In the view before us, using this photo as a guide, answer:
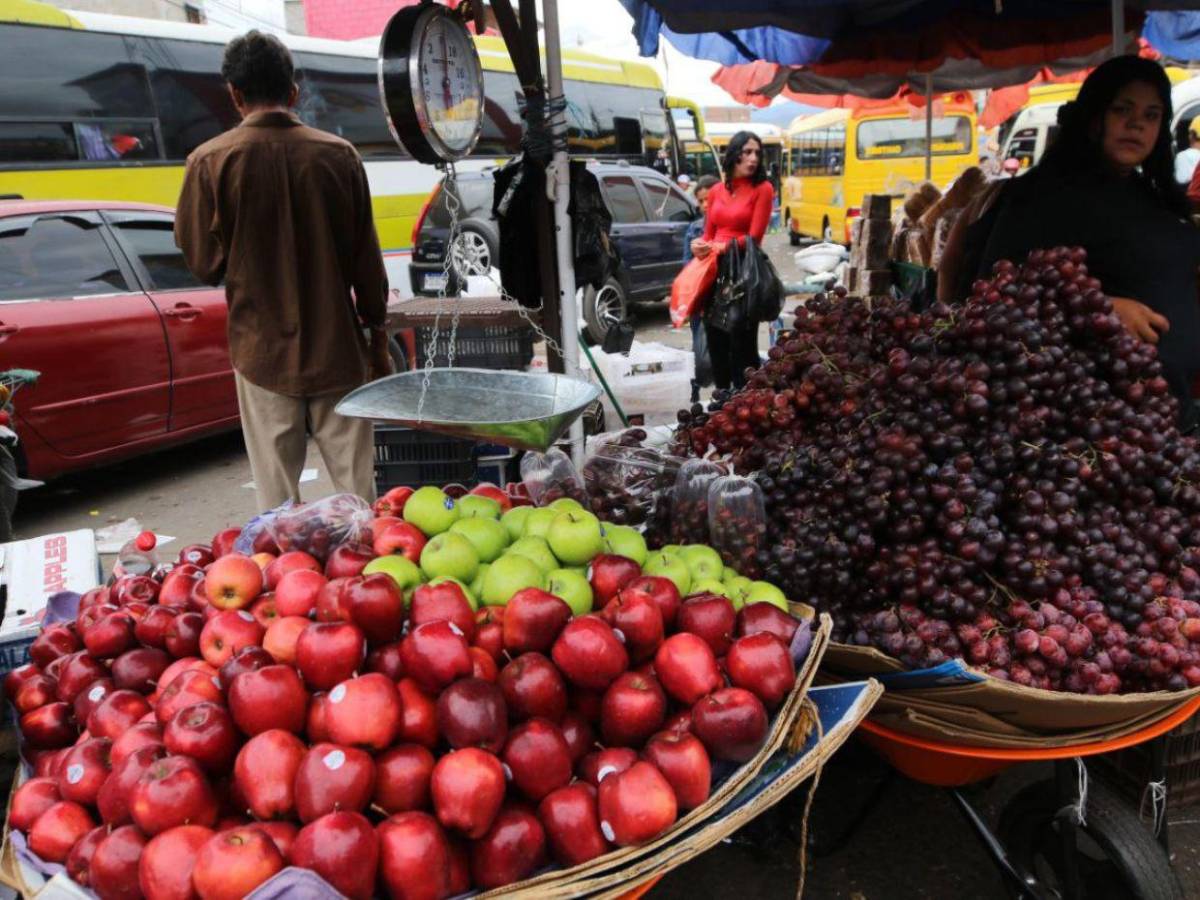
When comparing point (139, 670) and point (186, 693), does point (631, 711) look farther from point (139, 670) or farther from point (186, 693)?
point (139, 670)

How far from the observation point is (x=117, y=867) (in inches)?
50.0

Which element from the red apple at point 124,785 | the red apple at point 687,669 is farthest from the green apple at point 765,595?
the red apple at point 124,785

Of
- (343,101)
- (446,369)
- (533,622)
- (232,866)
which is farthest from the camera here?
(343,101)

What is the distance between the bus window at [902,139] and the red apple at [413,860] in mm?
19601

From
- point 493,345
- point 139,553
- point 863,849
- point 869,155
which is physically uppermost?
point 869,155

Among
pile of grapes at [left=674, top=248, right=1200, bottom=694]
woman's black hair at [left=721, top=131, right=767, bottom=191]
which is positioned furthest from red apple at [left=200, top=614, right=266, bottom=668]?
woman's black hair at [left=721, top=131, right=767, bottom=191]

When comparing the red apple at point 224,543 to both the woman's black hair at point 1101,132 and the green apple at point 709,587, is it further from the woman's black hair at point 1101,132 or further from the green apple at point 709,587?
the woman's black hair at point 1101,132

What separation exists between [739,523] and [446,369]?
932 millimetres

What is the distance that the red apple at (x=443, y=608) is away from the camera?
1589mm

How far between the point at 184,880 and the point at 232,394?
19.5ft

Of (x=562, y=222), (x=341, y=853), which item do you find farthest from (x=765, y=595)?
(x=562, y=222)

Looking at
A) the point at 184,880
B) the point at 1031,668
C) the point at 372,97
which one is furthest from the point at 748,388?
the point at 372,97

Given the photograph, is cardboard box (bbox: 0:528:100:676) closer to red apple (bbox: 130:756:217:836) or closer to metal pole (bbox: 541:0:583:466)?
red apple (bbox: 130:756:217:836)

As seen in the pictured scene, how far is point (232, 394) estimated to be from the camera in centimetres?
663
